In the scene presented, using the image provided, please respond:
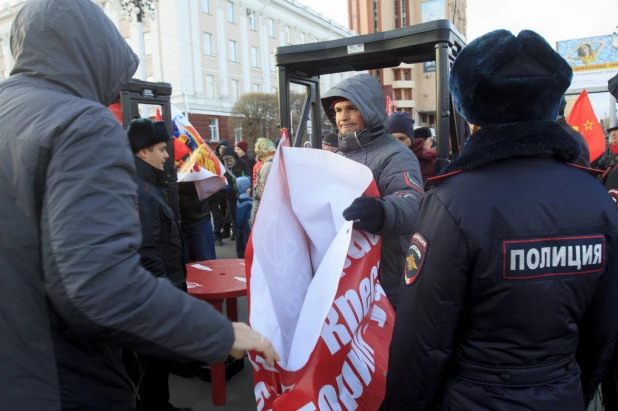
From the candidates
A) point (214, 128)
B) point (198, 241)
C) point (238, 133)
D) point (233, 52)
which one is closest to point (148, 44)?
point (233, 52)

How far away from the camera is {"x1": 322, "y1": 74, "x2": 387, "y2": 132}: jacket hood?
2.36 metres

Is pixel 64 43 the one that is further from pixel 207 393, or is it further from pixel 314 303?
pixel 207 393

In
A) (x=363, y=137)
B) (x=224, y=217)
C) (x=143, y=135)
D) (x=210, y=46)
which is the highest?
(x=210, y=46)

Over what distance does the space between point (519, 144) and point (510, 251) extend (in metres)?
0.30

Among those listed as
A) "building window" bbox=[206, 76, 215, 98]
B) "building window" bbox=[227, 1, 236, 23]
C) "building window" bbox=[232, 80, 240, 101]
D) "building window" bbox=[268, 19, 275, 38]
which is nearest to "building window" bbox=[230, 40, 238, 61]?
"building window" bbox=[227, 1, 236, 23]

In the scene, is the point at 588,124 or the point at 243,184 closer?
the point at 588,124

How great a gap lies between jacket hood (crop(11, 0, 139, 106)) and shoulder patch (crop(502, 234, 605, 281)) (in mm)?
1193

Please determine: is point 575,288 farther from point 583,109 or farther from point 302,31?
point 302,31

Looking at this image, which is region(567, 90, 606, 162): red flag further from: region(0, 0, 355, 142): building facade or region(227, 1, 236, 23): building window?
region(227, 1, 236, 23): building window

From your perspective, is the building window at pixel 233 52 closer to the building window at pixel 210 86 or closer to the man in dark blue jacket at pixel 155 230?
the building window at pixel 210 86

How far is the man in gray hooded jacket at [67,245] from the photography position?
1.02m

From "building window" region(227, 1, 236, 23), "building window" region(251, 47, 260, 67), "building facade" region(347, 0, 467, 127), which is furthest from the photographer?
"building facade" region(347, 0, 467, 127)

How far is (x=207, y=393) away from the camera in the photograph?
11.4 feet

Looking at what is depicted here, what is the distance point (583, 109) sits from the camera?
717cm
